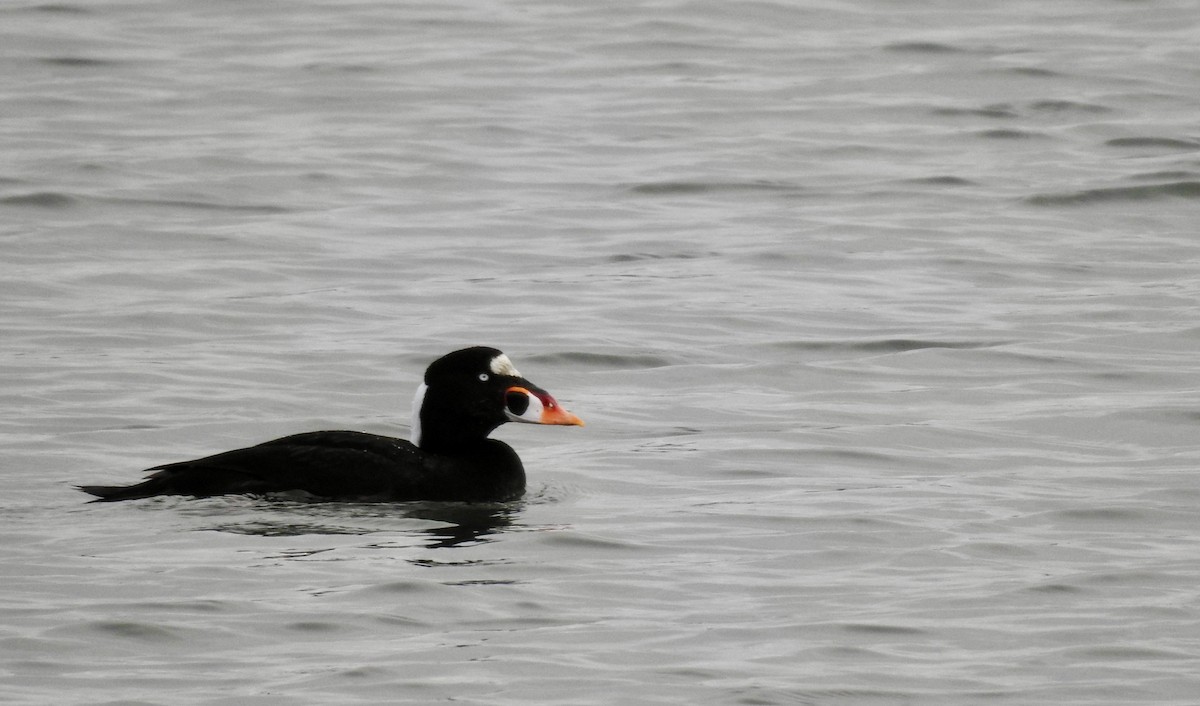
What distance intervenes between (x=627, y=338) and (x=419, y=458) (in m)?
3.44

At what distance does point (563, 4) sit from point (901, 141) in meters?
7.95

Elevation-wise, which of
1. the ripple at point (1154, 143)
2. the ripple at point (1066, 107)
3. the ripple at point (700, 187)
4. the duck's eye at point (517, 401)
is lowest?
the duck's eye at point (517, 401)

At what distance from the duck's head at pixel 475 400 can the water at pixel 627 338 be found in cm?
36

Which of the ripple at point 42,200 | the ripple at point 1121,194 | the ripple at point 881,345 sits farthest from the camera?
the ripple at point 1121,194

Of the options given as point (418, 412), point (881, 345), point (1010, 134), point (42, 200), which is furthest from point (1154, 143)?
point (418, 412)

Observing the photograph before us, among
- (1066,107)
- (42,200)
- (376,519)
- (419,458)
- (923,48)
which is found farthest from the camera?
(923,48)

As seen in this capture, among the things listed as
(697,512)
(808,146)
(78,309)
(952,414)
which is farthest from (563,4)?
(697,512)

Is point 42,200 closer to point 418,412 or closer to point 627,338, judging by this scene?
point 627,338

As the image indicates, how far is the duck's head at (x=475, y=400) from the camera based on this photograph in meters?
9.68

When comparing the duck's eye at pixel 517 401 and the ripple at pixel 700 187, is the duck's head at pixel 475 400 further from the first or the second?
the ripple at pixel 700 187

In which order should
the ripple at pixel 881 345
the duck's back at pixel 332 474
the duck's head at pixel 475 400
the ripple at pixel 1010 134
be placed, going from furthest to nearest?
the ripple at pixel 1010 134, the ripple at pixel 881 345, the duck's head at pixel 475 400, the duck's back at pixel 332 474

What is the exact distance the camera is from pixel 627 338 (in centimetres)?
1273

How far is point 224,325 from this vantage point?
12875mm

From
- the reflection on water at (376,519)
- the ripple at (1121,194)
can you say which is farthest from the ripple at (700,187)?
the reflection on water at (376,519)
